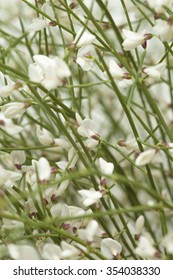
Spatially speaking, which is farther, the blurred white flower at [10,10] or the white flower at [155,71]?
the blurred white flower at [10,10]

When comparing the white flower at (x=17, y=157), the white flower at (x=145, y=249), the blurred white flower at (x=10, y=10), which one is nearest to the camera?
the white flower at (x=145, y=249)

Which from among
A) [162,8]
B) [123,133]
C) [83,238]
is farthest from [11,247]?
[123,133]

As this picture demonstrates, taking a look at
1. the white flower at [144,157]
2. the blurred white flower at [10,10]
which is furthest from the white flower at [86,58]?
the blurred white flower at [10,10]

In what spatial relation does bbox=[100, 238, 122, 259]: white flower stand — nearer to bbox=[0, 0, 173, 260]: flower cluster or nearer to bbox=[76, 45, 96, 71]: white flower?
bbox=[0, 0, 173, 260]: flower cluster

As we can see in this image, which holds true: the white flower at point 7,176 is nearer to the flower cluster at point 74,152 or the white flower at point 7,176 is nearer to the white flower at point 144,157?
the flower cluster at point 74,152

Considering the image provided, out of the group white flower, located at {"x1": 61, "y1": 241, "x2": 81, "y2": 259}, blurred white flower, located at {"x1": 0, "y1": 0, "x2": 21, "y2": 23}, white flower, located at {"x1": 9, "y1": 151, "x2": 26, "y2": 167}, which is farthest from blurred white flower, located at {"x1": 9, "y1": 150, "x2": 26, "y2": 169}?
blurred white flower, located at {"x1": 0, "y1": 0, "x2": 21, "y2": 23}

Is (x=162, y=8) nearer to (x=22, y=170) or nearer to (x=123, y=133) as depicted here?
(x=22, y=170)
